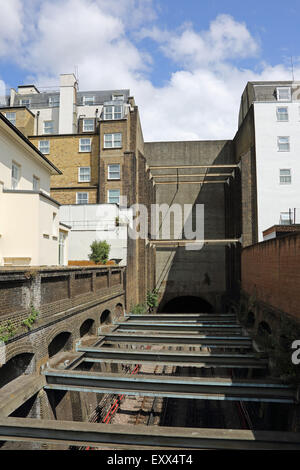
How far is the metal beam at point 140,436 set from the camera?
603 centimetres

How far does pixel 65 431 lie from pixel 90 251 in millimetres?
14519

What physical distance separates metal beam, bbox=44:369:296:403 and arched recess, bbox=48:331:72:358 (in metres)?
2.33

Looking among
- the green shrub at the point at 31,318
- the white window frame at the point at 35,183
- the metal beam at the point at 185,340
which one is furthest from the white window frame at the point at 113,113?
the green shrub at the point at 31,318

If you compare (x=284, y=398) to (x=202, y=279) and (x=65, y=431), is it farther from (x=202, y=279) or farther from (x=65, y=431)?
(x=202, y=279)

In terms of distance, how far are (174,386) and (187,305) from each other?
26169 millimetres

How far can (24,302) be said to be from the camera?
8531 mm

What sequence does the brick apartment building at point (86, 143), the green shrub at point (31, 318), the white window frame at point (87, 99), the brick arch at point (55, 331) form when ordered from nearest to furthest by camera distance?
the green shrub at point (31, 318)
the brick arch at point (55, 331)
the brick apartment building at point (86, 143)
the white window frame at point (87, 99)

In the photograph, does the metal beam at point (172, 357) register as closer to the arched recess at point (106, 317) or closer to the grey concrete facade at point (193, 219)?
the arched recess at point (106, 317)

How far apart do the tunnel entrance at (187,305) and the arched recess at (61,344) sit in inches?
887

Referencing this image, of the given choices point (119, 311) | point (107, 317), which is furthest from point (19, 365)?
point (119, 311)

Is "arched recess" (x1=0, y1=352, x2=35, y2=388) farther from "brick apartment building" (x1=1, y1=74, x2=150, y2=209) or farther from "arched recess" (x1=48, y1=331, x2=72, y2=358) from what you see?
"brick apartment building" (x1=1, y1=74, x2=150, y2=209)

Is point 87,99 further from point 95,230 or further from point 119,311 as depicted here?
Result: point 119,311

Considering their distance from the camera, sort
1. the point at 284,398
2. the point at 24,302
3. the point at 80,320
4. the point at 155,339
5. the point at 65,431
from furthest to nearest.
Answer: the point at 155,339, the point at 80,320, the point at 24,302, the point at 284,398, the point at 65,431
